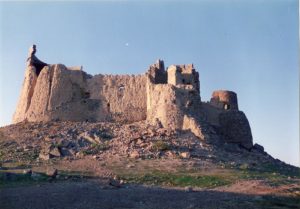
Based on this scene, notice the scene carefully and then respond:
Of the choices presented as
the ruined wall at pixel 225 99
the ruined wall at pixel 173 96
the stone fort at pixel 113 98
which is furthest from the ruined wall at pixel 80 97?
the ruined wall at pixel 225 99

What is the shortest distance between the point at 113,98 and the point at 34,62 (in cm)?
736

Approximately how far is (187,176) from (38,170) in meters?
7.39

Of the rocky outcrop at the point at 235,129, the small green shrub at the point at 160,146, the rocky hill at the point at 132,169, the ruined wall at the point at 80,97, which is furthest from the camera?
the ruined wall at the point at 80,97

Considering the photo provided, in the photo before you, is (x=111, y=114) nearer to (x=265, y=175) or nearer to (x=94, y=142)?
(x=94, y=142)

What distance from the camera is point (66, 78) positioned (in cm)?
3734

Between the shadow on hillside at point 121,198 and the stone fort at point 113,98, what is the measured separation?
15.1 metres

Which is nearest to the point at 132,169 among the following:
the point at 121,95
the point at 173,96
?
the point at 173,96

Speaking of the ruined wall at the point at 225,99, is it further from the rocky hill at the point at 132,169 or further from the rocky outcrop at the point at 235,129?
the rocky hill at the point at 132,169

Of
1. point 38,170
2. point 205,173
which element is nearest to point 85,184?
point 38,170

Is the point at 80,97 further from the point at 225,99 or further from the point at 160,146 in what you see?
the point at 225,99

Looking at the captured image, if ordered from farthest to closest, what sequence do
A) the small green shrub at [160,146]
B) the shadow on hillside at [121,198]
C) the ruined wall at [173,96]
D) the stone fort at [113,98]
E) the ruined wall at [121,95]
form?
the ruined wall at [121,95], the stone fort at [113,98], the ruined wall at [173,96], the small green shrub at [160,146], the shadow on hillside at [121,198]

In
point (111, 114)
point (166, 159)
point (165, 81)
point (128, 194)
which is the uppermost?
point (165, 81)

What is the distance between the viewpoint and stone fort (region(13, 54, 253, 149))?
36.2 meters

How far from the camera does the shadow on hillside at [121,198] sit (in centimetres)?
1675
